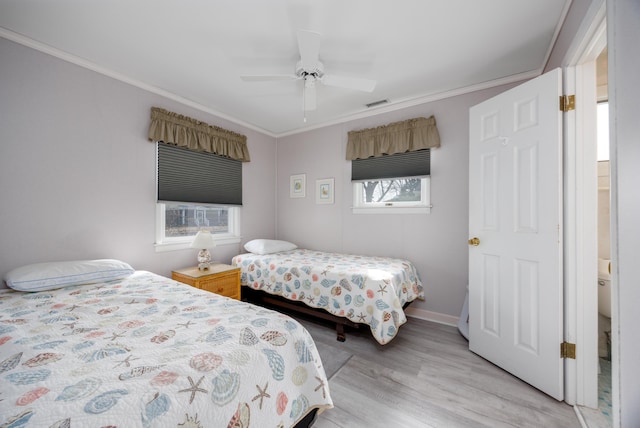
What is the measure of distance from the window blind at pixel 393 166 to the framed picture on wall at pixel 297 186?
86 cm

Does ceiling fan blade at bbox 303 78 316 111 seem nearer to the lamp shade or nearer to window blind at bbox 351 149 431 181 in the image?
window blind at bbox 351 149 431 181

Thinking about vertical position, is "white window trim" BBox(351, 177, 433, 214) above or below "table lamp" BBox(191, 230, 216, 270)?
above

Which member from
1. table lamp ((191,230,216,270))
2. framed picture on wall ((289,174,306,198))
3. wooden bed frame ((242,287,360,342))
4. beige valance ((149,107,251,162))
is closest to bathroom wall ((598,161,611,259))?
wooden bed frame ((242,287,360,342))

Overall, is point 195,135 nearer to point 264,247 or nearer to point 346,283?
point 264,247

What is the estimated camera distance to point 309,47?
5.63 ft

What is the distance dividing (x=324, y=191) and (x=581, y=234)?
267 cm

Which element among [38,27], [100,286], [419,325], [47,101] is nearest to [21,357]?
[100,286]

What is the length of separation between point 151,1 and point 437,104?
2741 mm

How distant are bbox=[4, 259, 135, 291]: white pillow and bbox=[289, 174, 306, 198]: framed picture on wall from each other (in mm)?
2387

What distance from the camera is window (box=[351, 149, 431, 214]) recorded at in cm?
295

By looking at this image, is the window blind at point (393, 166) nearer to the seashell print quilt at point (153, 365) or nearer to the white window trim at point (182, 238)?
the white window trim at point (182, 238)

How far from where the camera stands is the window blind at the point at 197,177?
2.75 meters

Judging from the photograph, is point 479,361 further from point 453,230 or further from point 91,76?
point 91,76

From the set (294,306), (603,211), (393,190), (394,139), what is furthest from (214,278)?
(603,211)
